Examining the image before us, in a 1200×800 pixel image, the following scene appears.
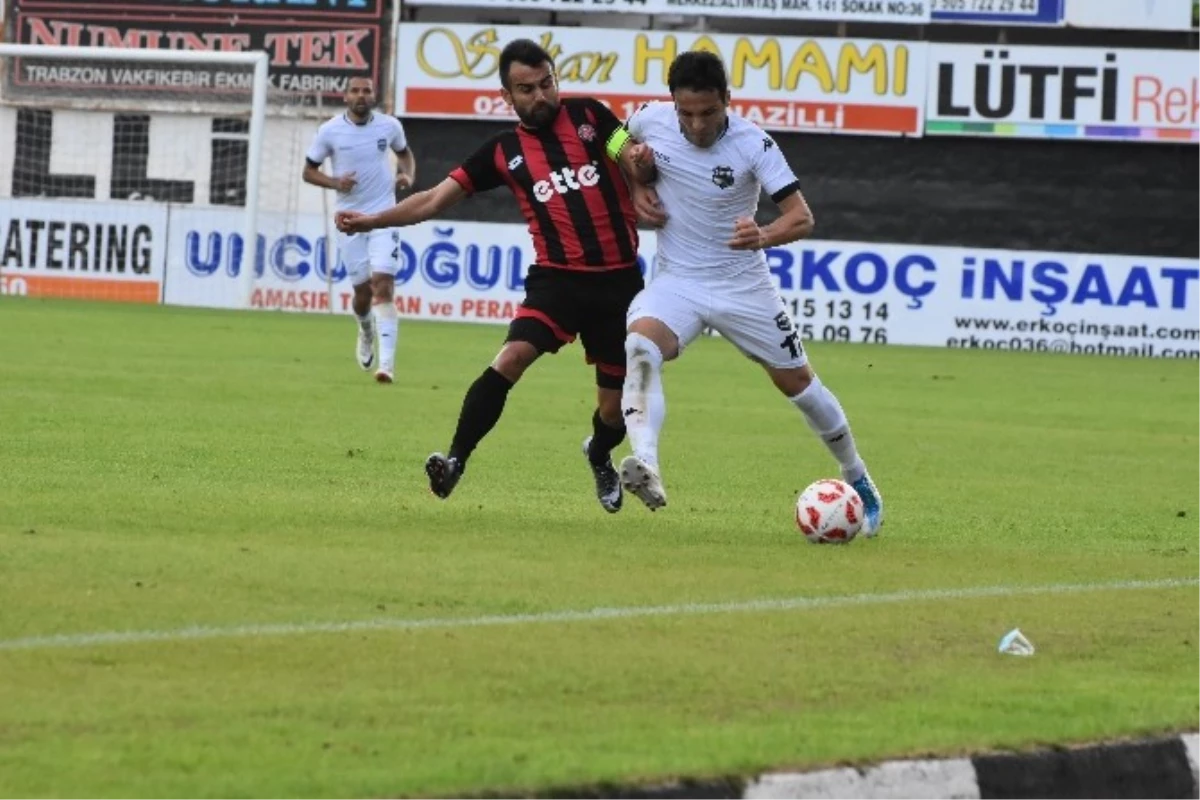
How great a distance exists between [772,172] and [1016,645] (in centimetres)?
377

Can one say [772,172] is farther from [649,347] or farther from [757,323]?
[649,347]

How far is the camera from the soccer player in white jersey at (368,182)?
22.2m

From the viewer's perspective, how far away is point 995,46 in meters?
37.8

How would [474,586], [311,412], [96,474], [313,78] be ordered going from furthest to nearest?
[313,78]
[311,412]
[96,474]
[474,586]

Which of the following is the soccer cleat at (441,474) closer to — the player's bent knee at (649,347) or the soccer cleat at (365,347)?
the player's bent knee at (649,347)

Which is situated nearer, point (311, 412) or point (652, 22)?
point (311, 412)

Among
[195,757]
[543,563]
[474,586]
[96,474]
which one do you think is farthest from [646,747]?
[96,474]

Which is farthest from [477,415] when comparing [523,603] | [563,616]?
[563,616]

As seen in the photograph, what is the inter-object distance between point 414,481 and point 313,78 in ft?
91.8

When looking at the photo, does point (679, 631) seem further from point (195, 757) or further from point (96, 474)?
point (96, 474)

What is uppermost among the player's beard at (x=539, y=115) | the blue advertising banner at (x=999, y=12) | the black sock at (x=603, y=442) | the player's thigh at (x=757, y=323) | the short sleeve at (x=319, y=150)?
the blue advertising banner at (x=999, y=12)

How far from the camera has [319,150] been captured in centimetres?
2272

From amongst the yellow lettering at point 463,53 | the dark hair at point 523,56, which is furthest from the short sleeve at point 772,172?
the yellow lettering at point 463,53

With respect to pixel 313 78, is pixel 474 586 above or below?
below
